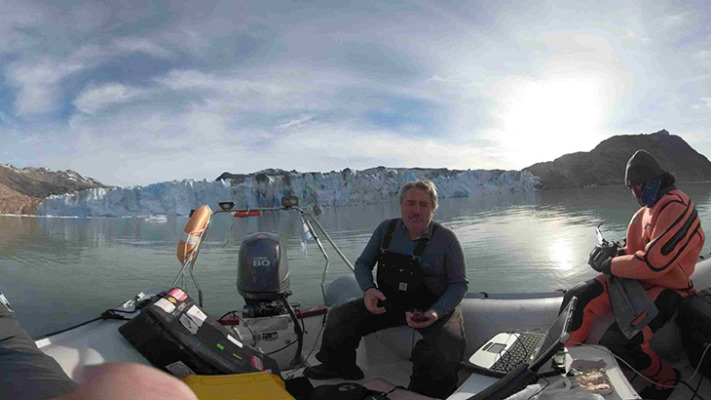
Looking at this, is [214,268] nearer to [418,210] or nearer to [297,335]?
[297,335]

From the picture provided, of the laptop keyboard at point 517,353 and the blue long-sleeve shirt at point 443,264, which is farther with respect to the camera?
the blue long-sleeve shirt at point 443,264

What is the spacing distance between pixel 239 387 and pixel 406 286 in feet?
3.21

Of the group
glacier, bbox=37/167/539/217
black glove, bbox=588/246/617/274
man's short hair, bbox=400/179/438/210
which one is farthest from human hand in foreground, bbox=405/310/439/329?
glacier, bbox=37/167/539/217

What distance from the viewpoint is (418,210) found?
2.21 meters

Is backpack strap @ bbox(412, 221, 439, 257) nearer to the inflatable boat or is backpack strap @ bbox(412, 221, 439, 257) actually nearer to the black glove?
the inflatable boat

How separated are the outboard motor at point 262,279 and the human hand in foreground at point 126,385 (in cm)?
229

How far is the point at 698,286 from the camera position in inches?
93.2

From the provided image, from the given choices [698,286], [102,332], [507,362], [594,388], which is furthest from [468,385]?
[698,286]

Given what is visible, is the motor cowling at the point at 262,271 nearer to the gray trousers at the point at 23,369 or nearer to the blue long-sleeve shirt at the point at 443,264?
the blue long-sleeve shirt at the point at 443,264

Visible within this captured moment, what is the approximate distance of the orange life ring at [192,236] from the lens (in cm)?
277

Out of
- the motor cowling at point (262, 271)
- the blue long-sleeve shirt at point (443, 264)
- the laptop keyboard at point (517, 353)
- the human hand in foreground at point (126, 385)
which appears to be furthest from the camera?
the motor cowling at point (262, 271)

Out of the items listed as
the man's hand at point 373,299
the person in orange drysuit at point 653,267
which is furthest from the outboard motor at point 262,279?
the person in orange drysuit at point 653,267

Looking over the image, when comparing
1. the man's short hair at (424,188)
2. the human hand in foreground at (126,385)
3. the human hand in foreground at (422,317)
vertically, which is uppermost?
the man's short hair at (424,188)

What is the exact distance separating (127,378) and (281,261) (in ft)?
7.85
